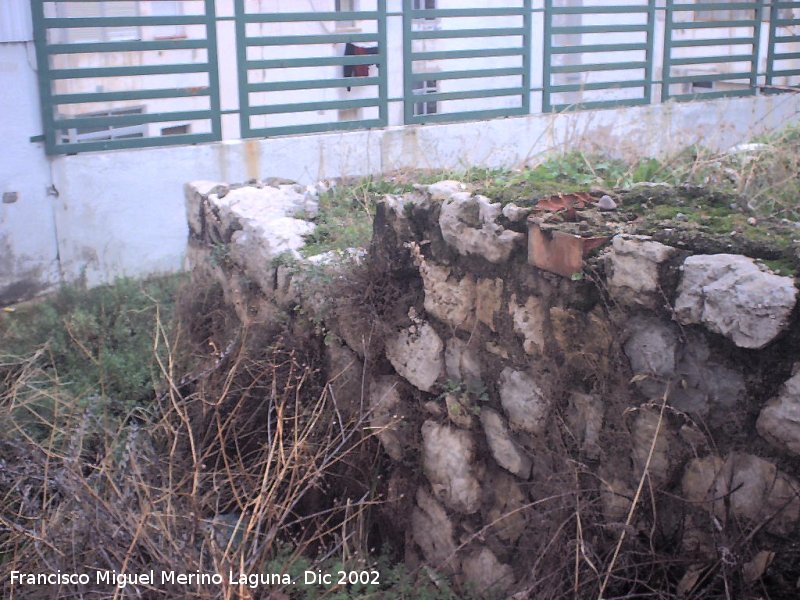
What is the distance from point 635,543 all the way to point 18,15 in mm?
5582

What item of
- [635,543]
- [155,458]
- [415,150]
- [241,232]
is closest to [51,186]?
[241,232]

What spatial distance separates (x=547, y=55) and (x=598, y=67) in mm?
709

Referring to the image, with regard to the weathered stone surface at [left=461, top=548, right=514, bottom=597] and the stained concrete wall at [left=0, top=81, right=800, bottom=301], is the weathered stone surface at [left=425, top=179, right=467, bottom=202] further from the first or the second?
the stained concrete wall at [left=0, top=81, right=800, bottom=301]

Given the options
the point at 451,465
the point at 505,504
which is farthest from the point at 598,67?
the point at 505,504

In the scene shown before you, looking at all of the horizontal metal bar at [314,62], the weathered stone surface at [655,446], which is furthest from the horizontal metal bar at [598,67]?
the weathered stone surface at [655,446]

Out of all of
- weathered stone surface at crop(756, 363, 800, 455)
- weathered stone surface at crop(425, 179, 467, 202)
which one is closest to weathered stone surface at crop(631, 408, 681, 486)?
weathered stone surface at crop(756, 363, 800, 455)

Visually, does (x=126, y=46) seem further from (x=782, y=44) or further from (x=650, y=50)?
(x=782, y=44)

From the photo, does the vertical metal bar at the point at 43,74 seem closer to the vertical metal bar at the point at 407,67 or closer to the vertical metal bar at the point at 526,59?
the vertical metal bar at the point at 407,67

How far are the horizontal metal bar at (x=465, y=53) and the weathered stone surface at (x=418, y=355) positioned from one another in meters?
4.97

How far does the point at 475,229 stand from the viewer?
3213mm

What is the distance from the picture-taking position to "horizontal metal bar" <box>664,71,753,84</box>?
31.8 feet

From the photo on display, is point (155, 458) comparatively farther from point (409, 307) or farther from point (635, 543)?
point (635, 543)

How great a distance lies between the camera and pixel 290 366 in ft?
→ 13.0

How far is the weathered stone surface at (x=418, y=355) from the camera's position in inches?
136
